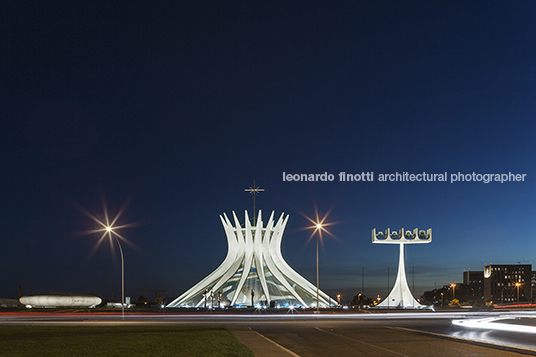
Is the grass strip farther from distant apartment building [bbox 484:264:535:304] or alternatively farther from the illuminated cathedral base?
distant apartment building [bbox 484:264:535:304]

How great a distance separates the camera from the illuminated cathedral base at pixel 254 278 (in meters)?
56.6

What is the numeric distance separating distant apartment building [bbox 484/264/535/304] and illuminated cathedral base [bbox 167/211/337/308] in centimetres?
14661

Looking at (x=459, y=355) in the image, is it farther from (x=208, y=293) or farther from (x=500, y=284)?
(x=500, y=284)

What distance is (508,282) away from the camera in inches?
7288

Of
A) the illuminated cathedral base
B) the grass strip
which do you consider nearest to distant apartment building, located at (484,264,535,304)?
the illuminated cathedral base

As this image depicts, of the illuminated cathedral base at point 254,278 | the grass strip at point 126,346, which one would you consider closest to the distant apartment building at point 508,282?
the illuminated cathedral base at point 254,278

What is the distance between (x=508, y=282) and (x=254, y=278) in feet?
515

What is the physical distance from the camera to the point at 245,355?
12.0m

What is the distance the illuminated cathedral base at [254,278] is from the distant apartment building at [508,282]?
147 m

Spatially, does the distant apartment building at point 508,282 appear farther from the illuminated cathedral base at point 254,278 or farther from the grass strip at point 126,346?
the grass strip at point 126,346

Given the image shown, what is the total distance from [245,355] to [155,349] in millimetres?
2437

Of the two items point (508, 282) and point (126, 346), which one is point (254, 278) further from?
point (508, 282)

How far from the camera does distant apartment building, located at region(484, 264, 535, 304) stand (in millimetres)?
182000

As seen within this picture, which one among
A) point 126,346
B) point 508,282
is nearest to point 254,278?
point 126,346
